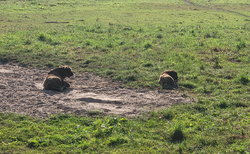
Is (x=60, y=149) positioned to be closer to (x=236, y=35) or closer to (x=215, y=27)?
(x=236, y=35)

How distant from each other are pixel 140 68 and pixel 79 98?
4.40 m

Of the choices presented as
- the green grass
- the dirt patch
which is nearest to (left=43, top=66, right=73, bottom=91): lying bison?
the dirt patch

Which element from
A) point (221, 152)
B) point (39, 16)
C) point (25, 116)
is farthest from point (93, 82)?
point (39, 16)

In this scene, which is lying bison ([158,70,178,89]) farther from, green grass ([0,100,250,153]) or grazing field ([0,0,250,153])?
green grass ([0,100,250,153])

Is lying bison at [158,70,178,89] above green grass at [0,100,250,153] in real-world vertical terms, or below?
above

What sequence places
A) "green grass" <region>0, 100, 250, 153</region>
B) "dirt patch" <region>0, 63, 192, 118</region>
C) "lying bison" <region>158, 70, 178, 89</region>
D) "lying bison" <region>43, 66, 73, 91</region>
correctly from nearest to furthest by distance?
"green grass" <region>0, 100, 250, 153</region> < "dirt patch" <region>0, 63, 192, 118</region> < "lying bison" <region>43, 66, 73, 91</region> < "lying bison" <region>158, 70, 178, 89</region>

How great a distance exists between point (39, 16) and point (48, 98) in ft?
68.6

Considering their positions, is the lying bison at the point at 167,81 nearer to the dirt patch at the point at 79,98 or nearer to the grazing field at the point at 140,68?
the grazing field at the point at 140,68

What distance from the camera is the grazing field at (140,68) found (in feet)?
26.8

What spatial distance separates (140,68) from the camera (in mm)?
14789

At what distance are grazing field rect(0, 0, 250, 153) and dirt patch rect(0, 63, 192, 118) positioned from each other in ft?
1.60

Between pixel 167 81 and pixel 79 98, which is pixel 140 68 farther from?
pixel 79 98

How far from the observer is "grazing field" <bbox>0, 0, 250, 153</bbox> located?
816 cm

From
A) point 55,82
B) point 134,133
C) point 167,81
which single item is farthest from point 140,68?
point 134,133
